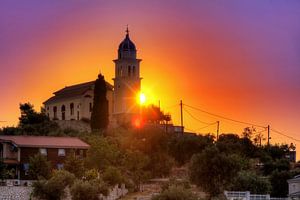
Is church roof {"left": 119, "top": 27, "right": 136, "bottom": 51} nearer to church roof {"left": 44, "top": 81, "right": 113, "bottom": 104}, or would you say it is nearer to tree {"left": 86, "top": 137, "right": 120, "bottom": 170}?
church roof {"left": 44, "top": 81, "right": 113, "bottom": 104}

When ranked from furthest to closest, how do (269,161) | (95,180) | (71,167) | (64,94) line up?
(64,94) → (269,161) → (71,167) → (95,180)

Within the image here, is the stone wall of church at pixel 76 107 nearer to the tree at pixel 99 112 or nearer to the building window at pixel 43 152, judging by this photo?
the tree at pixel 99 112

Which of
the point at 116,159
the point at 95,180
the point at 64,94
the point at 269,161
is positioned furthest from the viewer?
the point at 64,94

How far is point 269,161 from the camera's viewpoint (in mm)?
91500

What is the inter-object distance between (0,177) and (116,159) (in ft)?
47.0

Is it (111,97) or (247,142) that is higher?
(111,97)

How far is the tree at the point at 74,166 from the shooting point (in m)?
77.1

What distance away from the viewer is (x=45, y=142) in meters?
82.7

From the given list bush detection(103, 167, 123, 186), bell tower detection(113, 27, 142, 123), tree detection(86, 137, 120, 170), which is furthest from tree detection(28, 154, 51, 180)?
bell tower detection(113, 27, 142, 123)

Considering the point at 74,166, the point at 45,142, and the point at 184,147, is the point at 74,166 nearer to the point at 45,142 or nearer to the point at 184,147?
the point at 45,142

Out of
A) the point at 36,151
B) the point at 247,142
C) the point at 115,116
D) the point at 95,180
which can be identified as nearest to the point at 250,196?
the point at 95,180

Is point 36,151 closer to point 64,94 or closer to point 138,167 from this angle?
point 138,167

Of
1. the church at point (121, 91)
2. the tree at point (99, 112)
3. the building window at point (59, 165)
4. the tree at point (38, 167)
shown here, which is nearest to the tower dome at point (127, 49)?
the church at point (121, 91)

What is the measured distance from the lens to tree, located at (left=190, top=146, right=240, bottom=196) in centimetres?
7531
